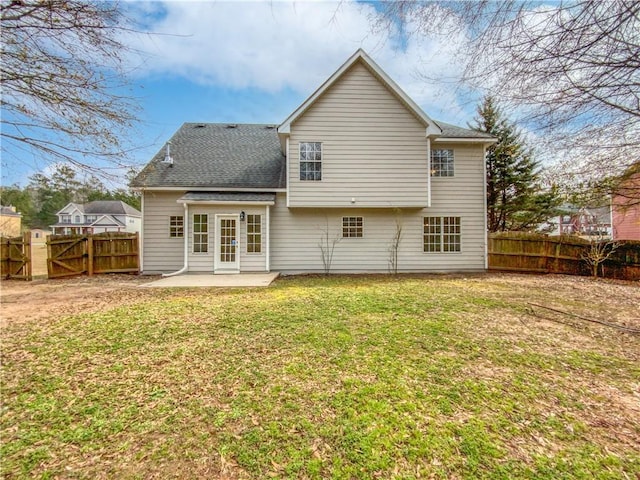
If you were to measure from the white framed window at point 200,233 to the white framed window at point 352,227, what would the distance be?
548 centimetres

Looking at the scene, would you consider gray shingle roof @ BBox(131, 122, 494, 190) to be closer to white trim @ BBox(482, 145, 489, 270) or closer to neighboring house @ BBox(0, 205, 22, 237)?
white trim @ BBox(482, 145, 489, 270)

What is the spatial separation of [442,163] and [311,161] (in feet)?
18.2

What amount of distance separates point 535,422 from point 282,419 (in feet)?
7.68

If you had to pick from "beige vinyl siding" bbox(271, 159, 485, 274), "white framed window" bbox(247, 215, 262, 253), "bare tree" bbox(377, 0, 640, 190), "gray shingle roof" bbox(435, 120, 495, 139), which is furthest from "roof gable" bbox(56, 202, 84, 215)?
"bare tree" bbox(377, 0, 640, 190)

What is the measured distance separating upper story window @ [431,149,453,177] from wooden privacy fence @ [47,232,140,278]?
1276 cm

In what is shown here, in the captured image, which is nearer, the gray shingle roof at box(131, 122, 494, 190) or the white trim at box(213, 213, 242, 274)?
the white trim at box(213, 213, 242, 274)

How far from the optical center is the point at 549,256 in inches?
469

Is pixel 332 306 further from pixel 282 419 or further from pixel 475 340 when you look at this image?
pixel 282 419

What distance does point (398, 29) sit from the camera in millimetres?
2926

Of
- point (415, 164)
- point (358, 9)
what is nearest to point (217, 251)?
point (415, 164)

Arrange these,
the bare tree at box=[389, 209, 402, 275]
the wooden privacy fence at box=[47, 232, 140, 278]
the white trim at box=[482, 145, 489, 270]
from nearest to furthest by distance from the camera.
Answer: the wooden privacy fence at box=[47, 232, 140, 278] < the bare tree at box=[389, 209, 402, 275] < the white trim at box=[482, 145, 489, 270]

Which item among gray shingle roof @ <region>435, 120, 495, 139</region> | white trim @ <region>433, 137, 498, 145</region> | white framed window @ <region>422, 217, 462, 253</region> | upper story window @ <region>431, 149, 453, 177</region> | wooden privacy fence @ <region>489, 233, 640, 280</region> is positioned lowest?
wooden privacy fence @ <region>489, 233, 640, 280</region>

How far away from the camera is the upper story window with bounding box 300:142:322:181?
443 inches

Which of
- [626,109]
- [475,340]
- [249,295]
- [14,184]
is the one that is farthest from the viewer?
[249,295]
